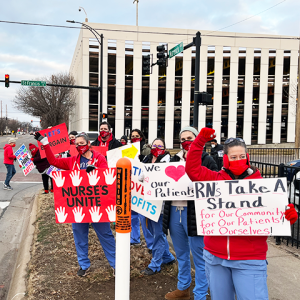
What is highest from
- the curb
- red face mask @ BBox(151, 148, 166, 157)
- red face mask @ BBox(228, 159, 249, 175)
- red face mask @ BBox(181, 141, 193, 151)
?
red face mask @ BBox(181, 141, 193, 151)

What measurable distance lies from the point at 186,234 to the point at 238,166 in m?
1.30

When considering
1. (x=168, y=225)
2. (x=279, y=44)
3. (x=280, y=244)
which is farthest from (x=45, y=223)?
(x=279, y=44)

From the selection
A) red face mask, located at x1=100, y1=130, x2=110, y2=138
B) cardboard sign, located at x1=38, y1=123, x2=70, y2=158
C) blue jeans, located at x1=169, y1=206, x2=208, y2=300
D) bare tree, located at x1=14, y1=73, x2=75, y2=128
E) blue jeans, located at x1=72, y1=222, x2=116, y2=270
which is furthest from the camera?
bare tree, located at x1=14, y1=73, x2=75, y2=128

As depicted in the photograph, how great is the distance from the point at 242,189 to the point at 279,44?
109 feet

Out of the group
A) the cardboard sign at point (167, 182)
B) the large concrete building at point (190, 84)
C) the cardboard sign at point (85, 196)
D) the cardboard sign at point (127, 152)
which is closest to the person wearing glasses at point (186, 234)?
the cardboard sign at point (167, 182)

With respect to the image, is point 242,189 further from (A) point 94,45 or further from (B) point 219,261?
(A) point 94,45

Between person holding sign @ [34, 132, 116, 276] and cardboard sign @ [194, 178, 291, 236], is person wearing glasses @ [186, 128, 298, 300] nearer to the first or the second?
cardboard sign @ [194, 178, 291, 236]

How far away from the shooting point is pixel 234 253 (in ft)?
7.82

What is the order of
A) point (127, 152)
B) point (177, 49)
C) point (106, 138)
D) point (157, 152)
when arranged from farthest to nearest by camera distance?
point (177, 49) → point (106, 138) → point (127, 152) → point (157, 152)

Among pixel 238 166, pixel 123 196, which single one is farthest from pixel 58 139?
pixel 238 166

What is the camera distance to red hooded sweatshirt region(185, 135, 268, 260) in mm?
2379

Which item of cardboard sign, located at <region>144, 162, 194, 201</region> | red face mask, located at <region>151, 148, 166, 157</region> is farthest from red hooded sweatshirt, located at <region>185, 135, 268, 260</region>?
red face mask, located at <region>151, 148, 166, 157</region>

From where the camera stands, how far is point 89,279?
13.5 feet

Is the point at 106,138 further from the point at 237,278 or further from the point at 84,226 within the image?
the point at 237,278
